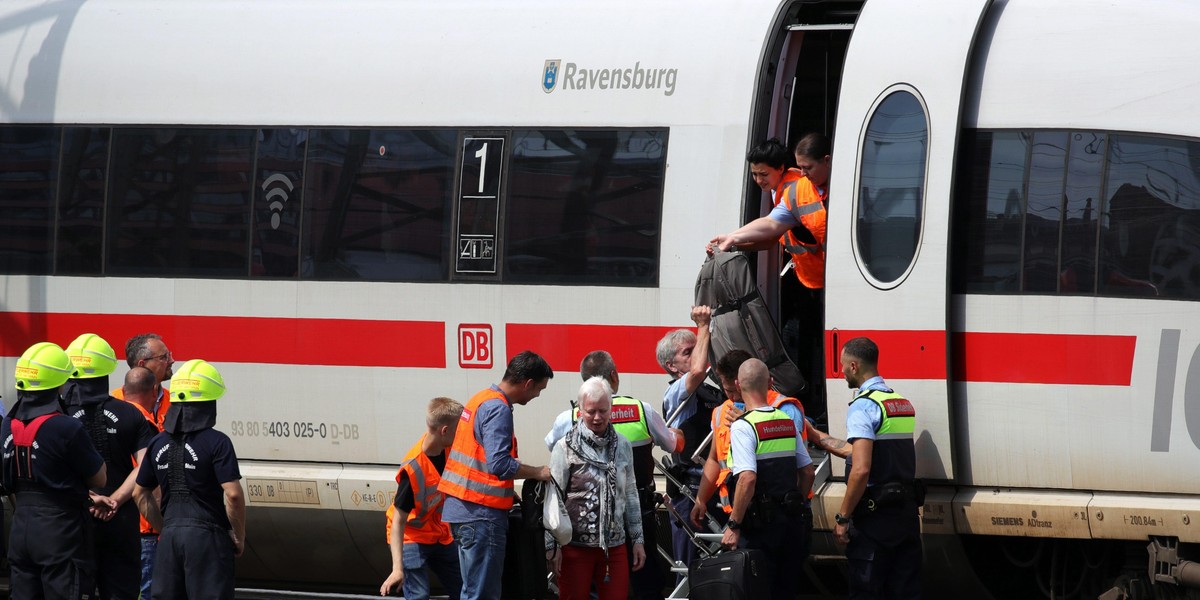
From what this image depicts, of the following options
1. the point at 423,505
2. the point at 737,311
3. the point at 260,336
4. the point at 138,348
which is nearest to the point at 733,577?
the point at 737,311

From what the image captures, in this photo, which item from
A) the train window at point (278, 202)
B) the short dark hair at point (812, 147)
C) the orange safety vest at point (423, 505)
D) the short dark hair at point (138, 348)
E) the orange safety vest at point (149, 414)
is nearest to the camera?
the orange safety vest at point (423, 505)

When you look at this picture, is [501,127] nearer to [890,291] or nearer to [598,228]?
[598,228]

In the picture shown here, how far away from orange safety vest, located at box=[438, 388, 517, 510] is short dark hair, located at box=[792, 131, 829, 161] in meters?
2.21

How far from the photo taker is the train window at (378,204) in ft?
31.6

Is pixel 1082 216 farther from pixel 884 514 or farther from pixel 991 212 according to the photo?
pixel 884 514

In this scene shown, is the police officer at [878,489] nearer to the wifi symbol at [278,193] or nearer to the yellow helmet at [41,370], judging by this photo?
the wifi symbol at [278,193]

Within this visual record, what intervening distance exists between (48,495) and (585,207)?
328 centimetres

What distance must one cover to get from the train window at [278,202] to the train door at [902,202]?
3263 millimetres

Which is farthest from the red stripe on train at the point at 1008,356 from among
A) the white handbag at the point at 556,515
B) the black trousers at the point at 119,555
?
the black trousers at the point at 119,555

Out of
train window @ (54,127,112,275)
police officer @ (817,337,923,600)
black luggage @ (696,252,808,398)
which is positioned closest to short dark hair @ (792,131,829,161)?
black luggage @ (696,252,808,398)

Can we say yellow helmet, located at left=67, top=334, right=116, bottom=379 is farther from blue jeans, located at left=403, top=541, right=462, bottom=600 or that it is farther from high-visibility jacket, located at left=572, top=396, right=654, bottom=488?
high-visibility jacket, located at left=572, top=396, right=654, bottom=488

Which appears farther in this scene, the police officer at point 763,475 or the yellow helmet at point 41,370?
the yellow helmet at point 41,370

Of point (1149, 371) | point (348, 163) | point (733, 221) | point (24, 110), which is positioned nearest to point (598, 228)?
point (733, 221)

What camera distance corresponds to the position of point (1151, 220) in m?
8.14
